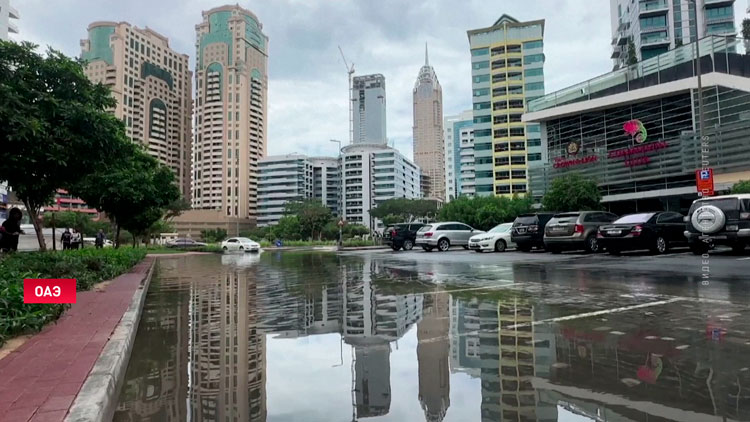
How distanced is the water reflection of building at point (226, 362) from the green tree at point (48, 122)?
392 centimetres

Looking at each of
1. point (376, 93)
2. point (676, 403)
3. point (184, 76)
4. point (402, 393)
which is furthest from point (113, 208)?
point (376, 93)

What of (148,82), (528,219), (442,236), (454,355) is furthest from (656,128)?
(148,82)

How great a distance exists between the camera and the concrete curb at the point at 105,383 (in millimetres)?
3119

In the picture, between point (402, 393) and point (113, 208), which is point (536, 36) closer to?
point (113, 208)

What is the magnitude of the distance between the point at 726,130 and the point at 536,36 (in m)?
62.0

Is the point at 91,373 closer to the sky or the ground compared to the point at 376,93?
closer to the ground

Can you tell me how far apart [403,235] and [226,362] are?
76.5ft

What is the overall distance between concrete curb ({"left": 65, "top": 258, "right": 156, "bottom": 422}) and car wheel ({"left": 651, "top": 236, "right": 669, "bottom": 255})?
15555 millimetres

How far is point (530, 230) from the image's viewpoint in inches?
780

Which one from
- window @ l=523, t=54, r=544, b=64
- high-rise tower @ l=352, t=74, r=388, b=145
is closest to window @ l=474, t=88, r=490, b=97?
window @ l=523, t=54, r=544, b=64

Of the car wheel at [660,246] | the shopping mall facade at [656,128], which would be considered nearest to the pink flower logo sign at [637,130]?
the shopping mall facade at [656,128]

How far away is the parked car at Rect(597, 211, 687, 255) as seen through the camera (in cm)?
1545

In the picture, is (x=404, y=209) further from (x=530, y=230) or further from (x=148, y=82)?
(x=530, y=230)

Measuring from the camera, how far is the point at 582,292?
8523 mm
